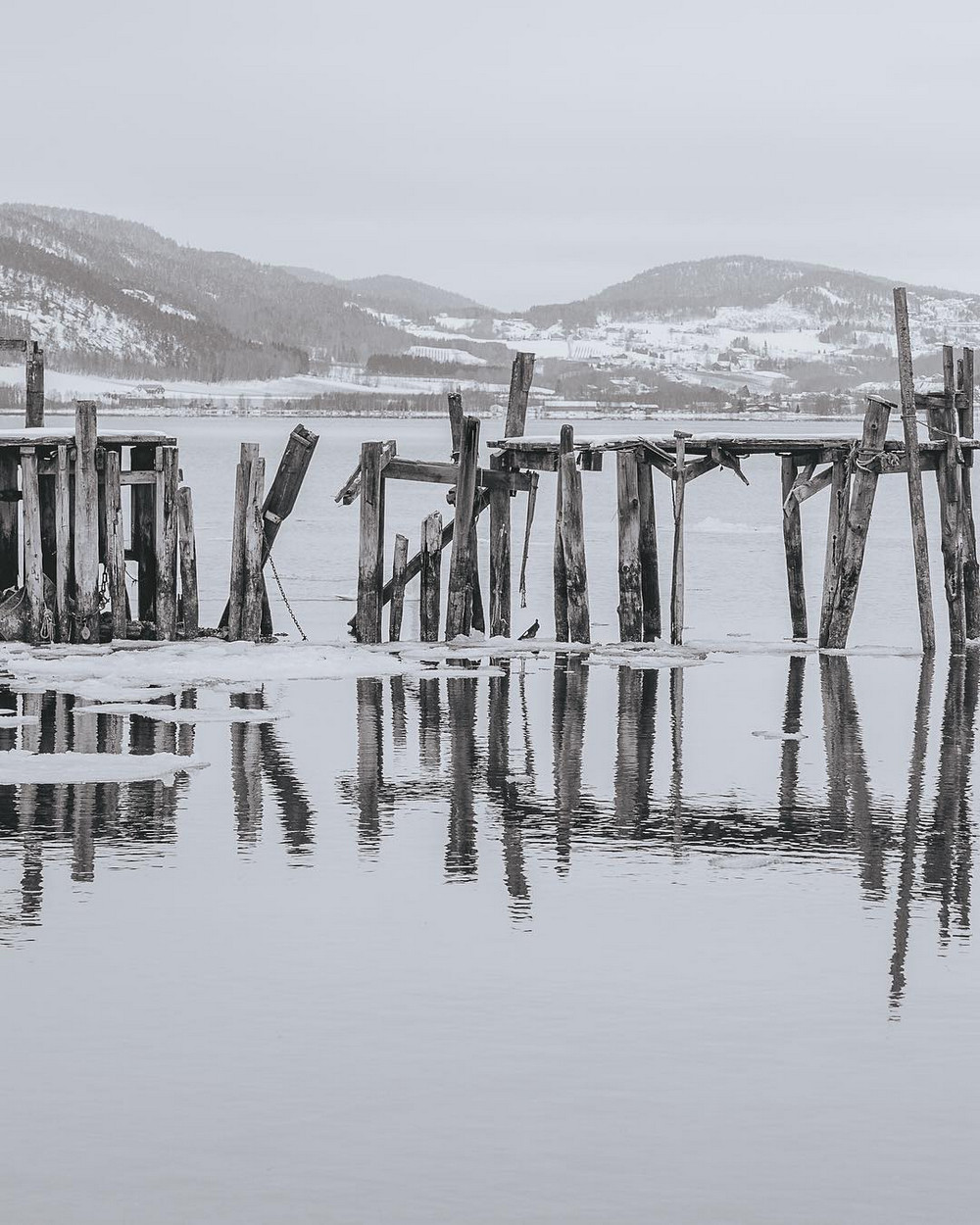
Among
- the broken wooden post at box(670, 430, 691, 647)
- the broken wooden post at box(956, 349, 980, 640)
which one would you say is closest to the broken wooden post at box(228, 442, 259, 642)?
the broken wooden post at box(670, 430, 691, 647)

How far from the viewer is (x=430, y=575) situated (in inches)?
819

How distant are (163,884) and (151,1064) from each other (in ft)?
8.87

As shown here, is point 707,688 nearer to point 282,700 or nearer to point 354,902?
point 282,700

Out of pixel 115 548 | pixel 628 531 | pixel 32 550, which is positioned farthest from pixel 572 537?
pixel 32 550

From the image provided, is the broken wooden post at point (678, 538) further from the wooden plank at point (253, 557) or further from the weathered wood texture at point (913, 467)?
the wooden plank at point (253, 557)

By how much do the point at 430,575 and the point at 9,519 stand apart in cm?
485

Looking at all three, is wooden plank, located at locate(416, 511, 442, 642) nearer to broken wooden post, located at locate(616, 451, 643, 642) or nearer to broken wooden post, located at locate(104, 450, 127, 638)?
broken wooden post, located at locate(616, 451, 643, 642)

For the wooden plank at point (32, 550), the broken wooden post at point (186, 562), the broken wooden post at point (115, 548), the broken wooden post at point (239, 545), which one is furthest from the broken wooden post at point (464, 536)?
the wooden plank at point (32, 550)

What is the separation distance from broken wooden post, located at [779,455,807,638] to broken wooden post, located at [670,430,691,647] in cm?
164

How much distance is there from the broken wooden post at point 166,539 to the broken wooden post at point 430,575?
2786mm

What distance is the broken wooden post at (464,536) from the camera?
2041 cm

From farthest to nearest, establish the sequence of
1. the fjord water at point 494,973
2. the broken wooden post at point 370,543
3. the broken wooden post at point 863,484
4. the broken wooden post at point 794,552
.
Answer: the broken wooden post at point 794,552 → the broken wooden post at point 370,543 → the broken wooden post at point 863,484 → the fjord water at point 494,973

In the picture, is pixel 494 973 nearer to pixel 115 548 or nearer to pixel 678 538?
pixel 678 538

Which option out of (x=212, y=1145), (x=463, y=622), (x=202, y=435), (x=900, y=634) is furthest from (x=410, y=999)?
(x=202, y=435)
